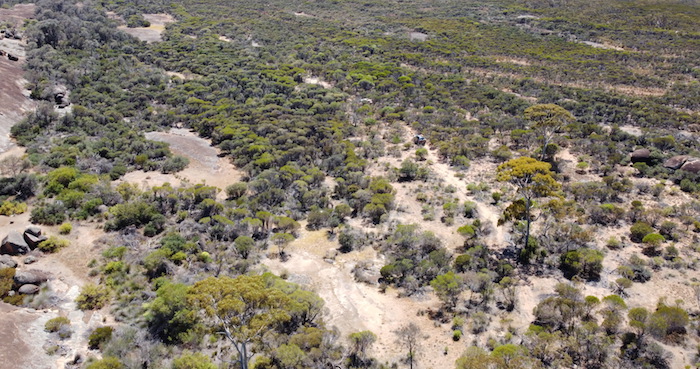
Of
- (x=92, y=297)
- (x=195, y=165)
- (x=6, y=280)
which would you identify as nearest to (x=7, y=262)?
(x=6, y=280)

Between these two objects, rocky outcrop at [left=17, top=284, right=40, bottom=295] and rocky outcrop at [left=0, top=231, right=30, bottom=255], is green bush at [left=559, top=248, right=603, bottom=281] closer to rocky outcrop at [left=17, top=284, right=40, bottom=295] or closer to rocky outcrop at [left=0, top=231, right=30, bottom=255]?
rocky outcrop at [left=17, top=284, right=40, bottom=295]

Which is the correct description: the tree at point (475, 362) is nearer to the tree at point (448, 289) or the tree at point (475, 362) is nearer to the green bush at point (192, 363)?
the tree at point (448, 289)

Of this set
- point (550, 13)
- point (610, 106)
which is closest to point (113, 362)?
point (610, 106)

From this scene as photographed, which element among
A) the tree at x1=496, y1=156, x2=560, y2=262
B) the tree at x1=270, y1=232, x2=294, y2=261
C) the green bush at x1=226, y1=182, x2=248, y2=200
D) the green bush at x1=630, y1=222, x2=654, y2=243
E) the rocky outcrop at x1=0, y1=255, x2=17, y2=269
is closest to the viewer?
the rocky outcrop at x1=0, y1=255, x2=17, y2=269

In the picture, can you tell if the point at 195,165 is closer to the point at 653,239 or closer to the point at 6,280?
the point at 6,280

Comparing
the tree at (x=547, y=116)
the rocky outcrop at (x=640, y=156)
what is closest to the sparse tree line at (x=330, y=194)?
the tree at (x=547, y=116)

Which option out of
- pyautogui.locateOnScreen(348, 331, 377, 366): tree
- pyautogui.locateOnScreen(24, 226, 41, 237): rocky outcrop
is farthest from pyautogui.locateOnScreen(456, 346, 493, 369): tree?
pyautogui.locateOnScreen(24, 226, 41, 237): rocky outcrop

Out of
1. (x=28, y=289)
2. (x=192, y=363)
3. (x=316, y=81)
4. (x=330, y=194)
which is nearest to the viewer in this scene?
(x=192, y=363)
